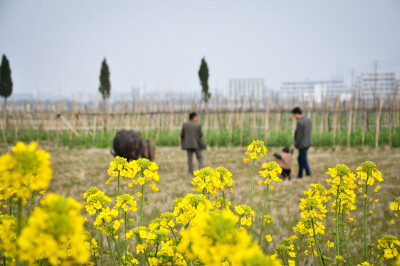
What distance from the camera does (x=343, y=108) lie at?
44.2ft

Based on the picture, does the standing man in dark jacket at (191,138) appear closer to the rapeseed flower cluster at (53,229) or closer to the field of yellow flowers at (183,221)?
the field of yellow flowers at (183,221)

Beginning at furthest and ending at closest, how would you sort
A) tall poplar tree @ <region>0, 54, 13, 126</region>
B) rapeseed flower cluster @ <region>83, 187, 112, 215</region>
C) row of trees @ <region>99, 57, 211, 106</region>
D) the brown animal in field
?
row of trees @ <region>99, 57, 211, 106</region>
tall poplar tree @ <region>0, 54, 13, 126</region>
the brown animal in field
rapeseed flower cluster @ <region>83, 187, 112, 215</region>

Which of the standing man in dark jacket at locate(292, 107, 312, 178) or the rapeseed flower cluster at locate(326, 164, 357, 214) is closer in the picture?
the rapeseed flower cluster at locate(326, 164, 357, 214)

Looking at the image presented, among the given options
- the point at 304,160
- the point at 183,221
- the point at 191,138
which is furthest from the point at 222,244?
the point at 191,138

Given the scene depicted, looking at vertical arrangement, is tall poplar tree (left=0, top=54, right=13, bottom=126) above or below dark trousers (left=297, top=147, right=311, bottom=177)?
above

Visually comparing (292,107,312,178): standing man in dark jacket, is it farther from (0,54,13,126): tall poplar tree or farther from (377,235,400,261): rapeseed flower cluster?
(0,54,13,126): tall poplar tree

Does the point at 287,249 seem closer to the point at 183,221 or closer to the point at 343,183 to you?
the point at 343,183

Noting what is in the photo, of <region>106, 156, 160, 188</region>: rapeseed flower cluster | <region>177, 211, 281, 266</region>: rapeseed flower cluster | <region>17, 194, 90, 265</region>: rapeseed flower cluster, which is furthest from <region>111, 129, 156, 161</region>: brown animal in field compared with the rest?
<region>177, 211, 281, 266</region>: rapeseed flower cluster

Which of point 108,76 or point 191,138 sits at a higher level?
point 108,76

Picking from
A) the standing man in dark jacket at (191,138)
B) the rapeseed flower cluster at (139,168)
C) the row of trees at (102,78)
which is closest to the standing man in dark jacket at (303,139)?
the standing man in dark jacket at (191,138)

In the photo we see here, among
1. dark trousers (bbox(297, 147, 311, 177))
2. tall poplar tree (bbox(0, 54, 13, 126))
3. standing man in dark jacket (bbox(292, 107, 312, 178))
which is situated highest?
tall poplar tree (bbox(0, 54, 13, 126))

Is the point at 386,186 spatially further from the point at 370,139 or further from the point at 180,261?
the point at 370,139

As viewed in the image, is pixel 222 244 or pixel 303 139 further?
pixel 303 139

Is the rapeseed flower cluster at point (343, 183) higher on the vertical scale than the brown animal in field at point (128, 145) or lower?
higher
